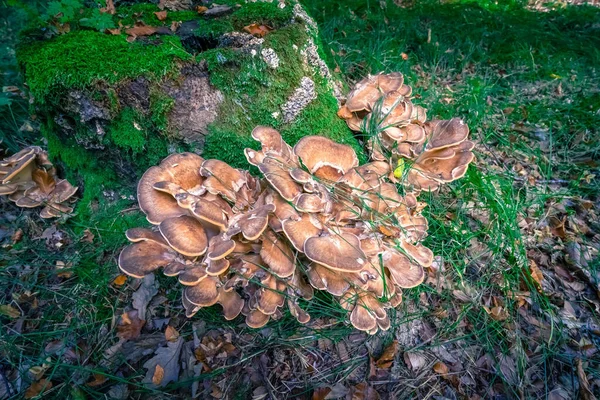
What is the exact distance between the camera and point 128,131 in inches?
132

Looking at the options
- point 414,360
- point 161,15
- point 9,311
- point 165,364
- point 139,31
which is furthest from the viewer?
point 161,15

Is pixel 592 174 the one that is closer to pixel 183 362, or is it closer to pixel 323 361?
pixel 323 361

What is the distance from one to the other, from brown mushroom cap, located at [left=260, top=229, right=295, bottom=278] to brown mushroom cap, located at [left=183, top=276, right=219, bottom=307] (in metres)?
0.45

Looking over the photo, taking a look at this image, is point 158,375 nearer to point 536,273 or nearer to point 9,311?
point 9,311

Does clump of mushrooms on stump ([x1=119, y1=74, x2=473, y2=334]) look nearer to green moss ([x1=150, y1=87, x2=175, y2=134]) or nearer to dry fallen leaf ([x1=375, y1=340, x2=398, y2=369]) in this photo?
dry fallen leaf ([x1=375, y1=340, x2=398, y2=369])

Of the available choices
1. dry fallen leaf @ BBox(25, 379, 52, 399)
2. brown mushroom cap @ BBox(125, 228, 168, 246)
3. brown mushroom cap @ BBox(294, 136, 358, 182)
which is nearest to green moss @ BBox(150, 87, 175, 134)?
brown mushroom cap @ BBox(125, 228, 168, 246)

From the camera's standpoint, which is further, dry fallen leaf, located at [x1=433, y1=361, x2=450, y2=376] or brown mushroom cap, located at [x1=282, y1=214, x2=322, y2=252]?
dry fallen leaf, located at [x1=433, y1=361, x2=450, y2=376]

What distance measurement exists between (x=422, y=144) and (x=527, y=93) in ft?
11.4

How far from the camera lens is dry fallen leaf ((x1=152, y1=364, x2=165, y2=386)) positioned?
2830 millimetres

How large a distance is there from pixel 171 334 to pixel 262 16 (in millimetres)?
3378

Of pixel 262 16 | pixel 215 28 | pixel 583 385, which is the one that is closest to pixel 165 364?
pixel 215 28

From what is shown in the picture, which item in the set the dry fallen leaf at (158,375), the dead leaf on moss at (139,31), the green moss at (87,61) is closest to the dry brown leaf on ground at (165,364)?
the dry fallen leaf at (158,375)

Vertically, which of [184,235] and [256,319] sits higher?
[184,235]

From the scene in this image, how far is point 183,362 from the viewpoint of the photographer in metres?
2.99
